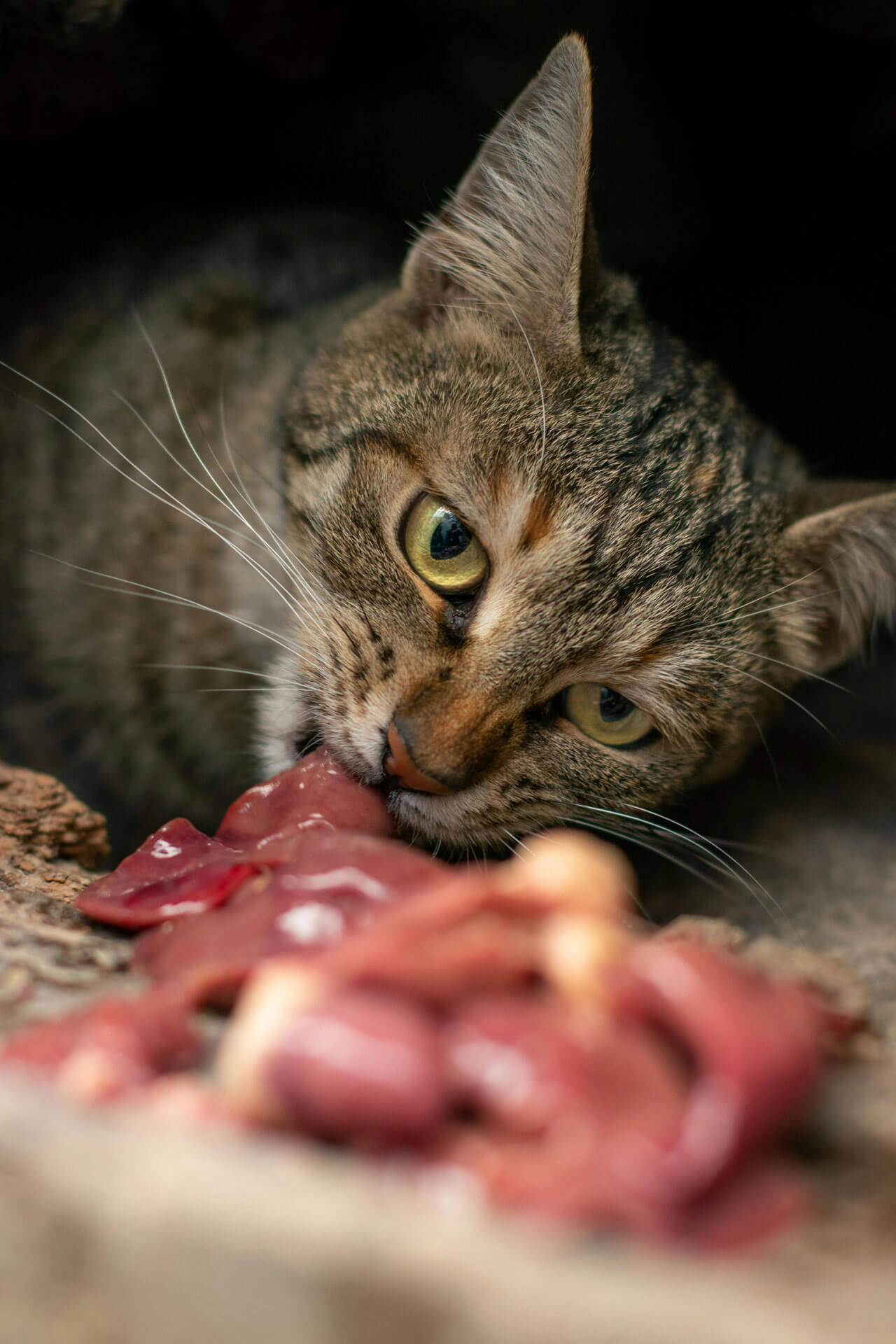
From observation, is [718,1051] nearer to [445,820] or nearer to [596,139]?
[445,820]

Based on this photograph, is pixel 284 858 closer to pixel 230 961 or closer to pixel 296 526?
pixel 230 961

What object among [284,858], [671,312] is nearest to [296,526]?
[284,858]

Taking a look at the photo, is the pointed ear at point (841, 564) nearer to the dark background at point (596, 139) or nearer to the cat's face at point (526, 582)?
the cat's face at point (526, 582)

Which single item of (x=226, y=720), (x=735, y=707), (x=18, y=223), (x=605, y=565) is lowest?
(x=226, y=720)

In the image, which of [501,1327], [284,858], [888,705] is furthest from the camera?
[888,705]

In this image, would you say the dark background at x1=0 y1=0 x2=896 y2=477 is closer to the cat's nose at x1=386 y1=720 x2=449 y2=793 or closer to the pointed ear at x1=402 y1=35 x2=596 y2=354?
the pointed ear at x1=402 y1=35 x2=596 y2=354

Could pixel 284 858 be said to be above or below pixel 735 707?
below

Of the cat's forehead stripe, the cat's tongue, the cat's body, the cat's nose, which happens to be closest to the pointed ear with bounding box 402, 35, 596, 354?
the cat's forehead stripe

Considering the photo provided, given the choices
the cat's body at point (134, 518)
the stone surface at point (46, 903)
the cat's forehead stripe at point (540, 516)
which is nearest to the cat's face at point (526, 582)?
the cat's forehead stripe at point (540, 516)
